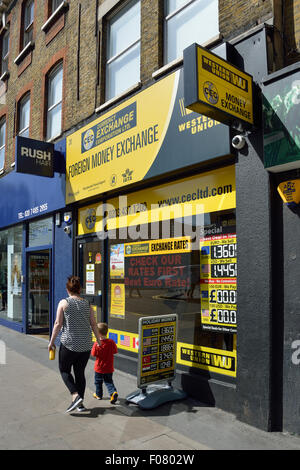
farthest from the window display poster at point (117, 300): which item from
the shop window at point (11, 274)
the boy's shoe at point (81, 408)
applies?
the shop window at point (11, 274)

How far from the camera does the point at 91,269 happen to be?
8.26 m

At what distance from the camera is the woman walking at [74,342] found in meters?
4.98

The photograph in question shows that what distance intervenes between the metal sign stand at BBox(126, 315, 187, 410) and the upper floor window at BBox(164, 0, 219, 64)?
4283 mm

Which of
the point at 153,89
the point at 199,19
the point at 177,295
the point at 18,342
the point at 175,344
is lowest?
the point at 18,342

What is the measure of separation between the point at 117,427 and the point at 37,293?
24.9 ft

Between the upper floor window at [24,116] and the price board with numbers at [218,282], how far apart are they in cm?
878

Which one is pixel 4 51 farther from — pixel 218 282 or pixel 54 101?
pixel 218 282

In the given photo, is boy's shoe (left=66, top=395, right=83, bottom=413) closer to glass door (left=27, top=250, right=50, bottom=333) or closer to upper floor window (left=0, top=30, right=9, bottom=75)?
glass door (left=27, top=250, right=50, bottom=333)

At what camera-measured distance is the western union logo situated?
13.9 feet

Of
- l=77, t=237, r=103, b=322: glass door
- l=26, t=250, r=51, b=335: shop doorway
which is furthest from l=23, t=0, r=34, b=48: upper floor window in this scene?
l=77, t=237, r=103, b=322: glass door
